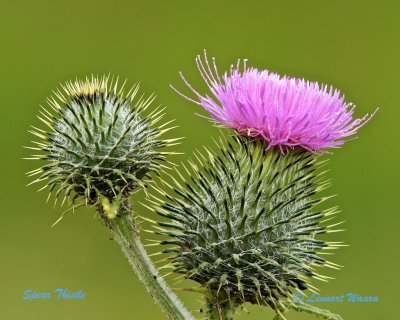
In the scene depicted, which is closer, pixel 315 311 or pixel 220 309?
pixel 315 311

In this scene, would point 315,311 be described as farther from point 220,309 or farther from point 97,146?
point 97,146

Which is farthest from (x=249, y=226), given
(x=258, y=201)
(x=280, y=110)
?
(x=280, y=110)

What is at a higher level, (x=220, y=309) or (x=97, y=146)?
(x=97, y=146)

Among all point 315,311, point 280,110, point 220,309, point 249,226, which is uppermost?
point 280,110

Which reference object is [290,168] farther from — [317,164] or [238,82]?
[238,82]

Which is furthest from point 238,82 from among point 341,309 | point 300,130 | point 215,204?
point 341,309

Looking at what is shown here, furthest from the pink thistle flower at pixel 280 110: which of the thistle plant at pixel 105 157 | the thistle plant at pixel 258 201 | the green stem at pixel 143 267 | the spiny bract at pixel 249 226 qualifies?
the green stem at pixel 143 267

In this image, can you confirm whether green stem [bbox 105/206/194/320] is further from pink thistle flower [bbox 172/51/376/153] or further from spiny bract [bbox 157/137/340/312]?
pink thistle flower [bbox 172/51/376/153]
